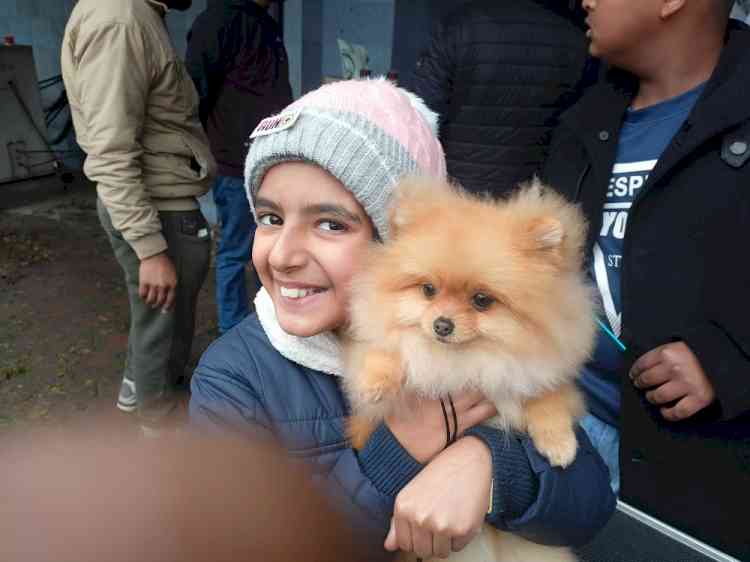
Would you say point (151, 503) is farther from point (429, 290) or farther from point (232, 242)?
point (232, 242)

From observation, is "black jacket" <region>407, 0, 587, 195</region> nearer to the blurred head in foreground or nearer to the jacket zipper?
the jacket zipper

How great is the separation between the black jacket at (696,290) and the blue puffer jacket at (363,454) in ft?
1.38

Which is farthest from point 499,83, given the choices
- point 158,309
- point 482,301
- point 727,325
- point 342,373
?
point 158,309

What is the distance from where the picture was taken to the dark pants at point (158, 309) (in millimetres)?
2791

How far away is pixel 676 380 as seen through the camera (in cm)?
149

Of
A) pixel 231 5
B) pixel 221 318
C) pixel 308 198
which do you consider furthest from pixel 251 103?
pixel 308 198

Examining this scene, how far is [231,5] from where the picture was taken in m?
3.68

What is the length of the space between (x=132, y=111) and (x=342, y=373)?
70.9 inches

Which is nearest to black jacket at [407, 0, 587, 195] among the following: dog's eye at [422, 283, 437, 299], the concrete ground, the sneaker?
dog's eye at [422, 283, 437, 299]

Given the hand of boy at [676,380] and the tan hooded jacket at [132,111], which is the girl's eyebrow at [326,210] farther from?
the tan hooded jacket at [132,111]

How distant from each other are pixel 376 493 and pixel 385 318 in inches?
14.6

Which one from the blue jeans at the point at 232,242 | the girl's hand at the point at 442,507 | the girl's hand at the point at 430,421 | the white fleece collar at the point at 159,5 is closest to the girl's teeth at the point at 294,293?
the girl's hand at the point at 430,421

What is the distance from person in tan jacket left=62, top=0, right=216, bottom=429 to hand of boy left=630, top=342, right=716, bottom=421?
2.02 m

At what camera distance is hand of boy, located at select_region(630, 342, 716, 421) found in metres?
1.47
